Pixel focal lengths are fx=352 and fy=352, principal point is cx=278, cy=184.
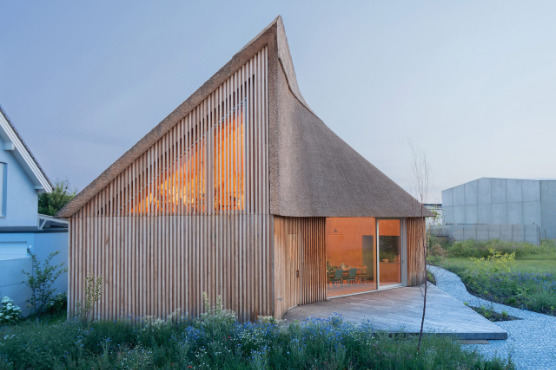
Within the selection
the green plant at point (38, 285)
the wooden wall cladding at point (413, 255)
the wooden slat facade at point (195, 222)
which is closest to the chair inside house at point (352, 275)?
the wooden wall cladding at point (413, 255)

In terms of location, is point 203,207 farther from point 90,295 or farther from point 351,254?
point 351,254

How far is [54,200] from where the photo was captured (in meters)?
22.5

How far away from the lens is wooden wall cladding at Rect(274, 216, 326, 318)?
7684 millimetres

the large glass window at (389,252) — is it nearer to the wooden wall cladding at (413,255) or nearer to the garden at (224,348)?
the wooden wall cladding at (413,255)

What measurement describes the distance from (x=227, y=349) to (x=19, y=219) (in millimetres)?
10445

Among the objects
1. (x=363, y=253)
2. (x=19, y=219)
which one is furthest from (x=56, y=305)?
(x=363, y=253)

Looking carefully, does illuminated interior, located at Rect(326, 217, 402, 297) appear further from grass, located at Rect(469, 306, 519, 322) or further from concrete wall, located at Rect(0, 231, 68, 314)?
concrete wall, located at Rect(0, 231, 68, 314)

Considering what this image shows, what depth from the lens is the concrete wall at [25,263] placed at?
360 inches

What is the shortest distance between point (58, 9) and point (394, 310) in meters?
15.5

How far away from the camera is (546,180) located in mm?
26125

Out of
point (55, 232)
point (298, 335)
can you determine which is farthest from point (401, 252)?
point (55, 232)

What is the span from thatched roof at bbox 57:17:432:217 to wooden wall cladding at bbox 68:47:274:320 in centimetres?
21

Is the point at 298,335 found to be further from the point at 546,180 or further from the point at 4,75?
the point at 546,180

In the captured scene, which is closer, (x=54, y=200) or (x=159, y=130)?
(x=159, y=130)
